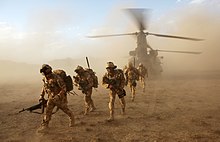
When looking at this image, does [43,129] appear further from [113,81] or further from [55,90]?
[113,81]

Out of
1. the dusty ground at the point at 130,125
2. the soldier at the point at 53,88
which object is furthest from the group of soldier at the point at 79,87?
the dusty ground at the point at 130,125

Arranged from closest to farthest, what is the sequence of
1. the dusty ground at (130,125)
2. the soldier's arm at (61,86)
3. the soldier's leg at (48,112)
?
the dusty ground at (130,125) < the soldier's arm at (61,86) < the soldier's leg at (48,112)

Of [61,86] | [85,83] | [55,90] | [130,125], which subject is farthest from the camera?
[85,83]

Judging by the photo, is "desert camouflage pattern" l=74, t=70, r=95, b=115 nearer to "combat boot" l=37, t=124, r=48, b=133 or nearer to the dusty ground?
the dusty ground

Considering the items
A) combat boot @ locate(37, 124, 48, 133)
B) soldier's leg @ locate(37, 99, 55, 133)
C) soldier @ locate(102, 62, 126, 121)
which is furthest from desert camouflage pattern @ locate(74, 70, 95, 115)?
combat boot @ locate(37, 124, 48, 133)

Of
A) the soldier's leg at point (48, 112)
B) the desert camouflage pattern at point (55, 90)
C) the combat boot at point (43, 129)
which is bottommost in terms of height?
the combat boot at point (43, 129)

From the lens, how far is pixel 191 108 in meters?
10.9

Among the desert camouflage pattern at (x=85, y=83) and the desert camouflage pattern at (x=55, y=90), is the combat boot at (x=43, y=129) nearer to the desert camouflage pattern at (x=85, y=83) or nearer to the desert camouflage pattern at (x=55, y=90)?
the desert camouflage pattern at (x=55, y=90)

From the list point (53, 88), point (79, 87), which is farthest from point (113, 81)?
point (53, 88)

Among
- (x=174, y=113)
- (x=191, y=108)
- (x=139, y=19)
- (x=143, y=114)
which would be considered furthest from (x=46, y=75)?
(x=139, y=19)

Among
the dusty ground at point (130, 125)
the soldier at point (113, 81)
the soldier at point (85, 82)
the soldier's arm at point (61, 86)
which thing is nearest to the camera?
the dusty ground at point (130, 125)

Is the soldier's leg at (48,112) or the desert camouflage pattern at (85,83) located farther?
the desert camouflage pattern at (85,83)

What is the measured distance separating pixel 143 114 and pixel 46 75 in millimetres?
3955

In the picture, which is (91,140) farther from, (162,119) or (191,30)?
(191,30)
